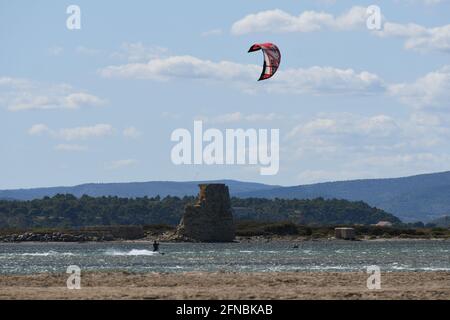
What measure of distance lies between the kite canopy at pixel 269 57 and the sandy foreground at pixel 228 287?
11.5 meters

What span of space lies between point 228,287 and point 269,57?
64.4ft

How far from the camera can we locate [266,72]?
5862 centimetres

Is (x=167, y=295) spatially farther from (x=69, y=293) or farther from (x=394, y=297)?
(x=394, y=297)

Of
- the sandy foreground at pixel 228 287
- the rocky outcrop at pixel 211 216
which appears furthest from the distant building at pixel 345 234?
the sandy foreground at pixel 228 287

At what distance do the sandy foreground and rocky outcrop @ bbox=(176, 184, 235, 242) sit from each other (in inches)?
3840

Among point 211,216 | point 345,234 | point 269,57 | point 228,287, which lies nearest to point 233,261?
point 269,57

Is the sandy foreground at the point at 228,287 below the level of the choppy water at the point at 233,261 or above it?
above

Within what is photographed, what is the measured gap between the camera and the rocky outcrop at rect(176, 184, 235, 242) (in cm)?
15050

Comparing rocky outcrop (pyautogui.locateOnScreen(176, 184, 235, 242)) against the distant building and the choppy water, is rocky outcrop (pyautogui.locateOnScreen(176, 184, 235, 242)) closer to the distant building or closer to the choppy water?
the choppy water

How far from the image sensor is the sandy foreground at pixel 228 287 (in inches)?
1500

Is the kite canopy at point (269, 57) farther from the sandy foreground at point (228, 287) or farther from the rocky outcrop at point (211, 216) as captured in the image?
the rocky outcrop at point (211, 216)

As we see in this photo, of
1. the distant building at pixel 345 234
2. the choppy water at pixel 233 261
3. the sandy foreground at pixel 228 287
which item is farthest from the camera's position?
the distant building at pixel 345 234
